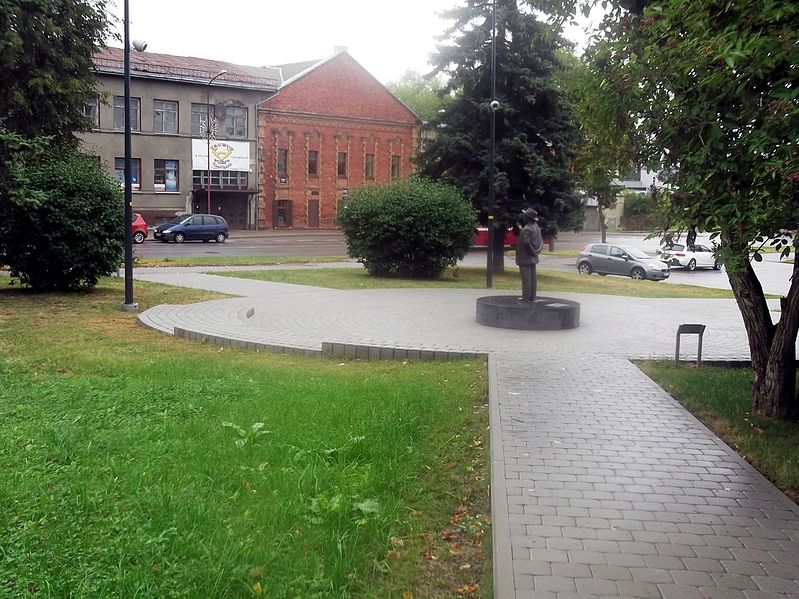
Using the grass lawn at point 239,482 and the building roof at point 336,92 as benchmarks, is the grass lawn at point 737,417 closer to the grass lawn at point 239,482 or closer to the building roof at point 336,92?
the grass lawn at point 239,482

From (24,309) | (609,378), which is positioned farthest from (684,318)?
(24,309)

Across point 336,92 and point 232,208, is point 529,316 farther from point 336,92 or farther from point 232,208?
point 336,92

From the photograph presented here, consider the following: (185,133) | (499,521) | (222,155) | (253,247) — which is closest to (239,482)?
(499,521)

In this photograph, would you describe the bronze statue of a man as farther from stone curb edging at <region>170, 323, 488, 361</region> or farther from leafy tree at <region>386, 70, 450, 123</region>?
leafy tree at <region>386, 70, 450, 123</region>

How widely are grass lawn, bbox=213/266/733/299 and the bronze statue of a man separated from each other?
22.6 feet

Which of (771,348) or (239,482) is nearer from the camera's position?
(239,482)

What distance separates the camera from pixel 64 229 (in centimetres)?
1611

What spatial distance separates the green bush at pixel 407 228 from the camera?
23266 millimetres

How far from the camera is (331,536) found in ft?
14.4

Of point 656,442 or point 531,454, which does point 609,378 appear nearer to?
point 656,442

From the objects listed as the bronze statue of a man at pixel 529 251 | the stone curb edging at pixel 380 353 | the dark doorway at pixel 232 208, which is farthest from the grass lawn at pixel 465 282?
the dark doorway at pixel 232 208

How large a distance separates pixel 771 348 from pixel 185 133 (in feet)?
175

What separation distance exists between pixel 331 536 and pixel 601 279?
2735cm

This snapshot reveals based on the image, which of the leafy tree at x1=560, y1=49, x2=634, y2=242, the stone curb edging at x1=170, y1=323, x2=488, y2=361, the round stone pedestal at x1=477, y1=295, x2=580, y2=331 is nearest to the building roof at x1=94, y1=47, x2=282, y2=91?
the round stone pedestal at x1=477, y1=295, x2=580, y2=331
